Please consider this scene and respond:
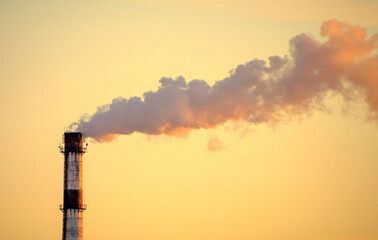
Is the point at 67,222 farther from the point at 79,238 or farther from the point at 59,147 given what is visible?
the point at 59,147

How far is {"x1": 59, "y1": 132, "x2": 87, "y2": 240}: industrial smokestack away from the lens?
4447 centimetres

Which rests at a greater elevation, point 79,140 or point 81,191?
point 79,140

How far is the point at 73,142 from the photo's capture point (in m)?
45.2

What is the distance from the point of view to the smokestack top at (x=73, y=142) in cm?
4522

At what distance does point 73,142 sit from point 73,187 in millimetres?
3275

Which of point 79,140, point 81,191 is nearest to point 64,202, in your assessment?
point 81,191

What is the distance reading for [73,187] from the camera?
44.8 metres

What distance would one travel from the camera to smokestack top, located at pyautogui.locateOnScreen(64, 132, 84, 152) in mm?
45219

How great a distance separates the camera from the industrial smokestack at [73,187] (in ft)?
146

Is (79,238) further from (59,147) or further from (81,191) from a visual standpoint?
(59,147)

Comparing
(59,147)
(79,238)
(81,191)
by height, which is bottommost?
(79,238)

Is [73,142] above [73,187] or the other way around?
above

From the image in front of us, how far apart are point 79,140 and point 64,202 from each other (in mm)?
4621

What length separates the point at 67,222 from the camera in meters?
44.6
